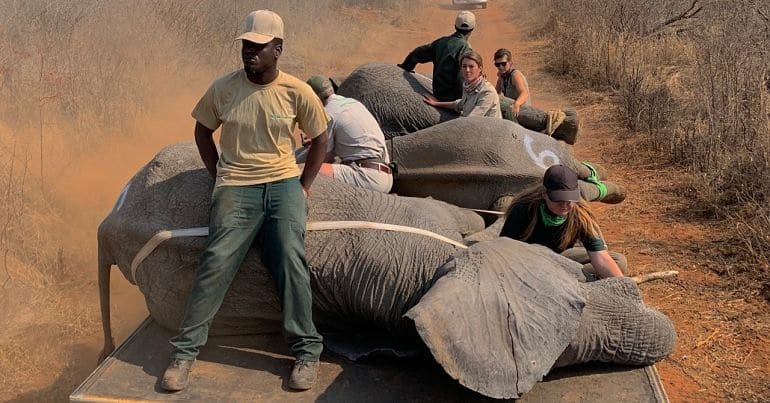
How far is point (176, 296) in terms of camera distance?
3281mm

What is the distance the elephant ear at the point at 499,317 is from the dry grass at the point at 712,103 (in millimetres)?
2819

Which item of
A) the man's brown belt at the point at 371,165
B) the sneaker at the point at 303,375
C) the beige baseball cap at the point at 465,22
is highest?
the beige baseball cap at the point at 465,22

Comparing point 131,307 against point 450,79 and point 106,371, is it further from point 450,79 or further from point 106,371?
point 450,79

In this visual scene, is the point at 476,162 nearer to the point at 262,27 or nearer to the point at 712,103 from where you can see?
the point at 262,27

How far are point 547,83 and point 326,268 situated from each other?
35.2ft

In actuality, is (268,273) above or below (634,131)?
above

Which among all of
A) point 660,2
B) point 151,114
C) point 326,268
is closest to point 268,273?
point 326,268

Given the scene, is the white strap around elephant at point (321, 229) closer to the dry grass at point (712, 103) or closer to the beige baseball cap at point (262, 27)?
the beige baseball cap at point (262, 27)

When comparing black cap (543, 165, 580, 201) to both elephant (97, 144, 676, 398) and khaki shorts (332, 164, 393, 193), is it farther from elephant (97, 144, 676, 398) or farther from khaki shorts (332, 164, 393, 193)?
khaki shorts (332, 164, 393, 193)

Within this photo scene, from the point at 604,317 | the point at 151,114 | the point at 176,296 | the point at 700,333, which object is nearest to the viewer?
the point at 604,317

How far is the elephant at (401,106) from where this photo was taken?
5633 millimetres

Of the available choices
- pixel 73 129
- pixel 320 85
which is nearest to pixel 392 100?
pixel 320 85

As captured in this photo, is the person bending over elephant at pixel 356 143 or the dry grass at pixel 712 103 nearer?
the person bending over elephant at pixel 356 143

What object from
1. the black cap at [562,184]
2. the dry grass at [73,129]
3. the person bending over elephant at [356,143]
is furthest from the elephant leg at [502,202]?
the dry grass at [73,129]
